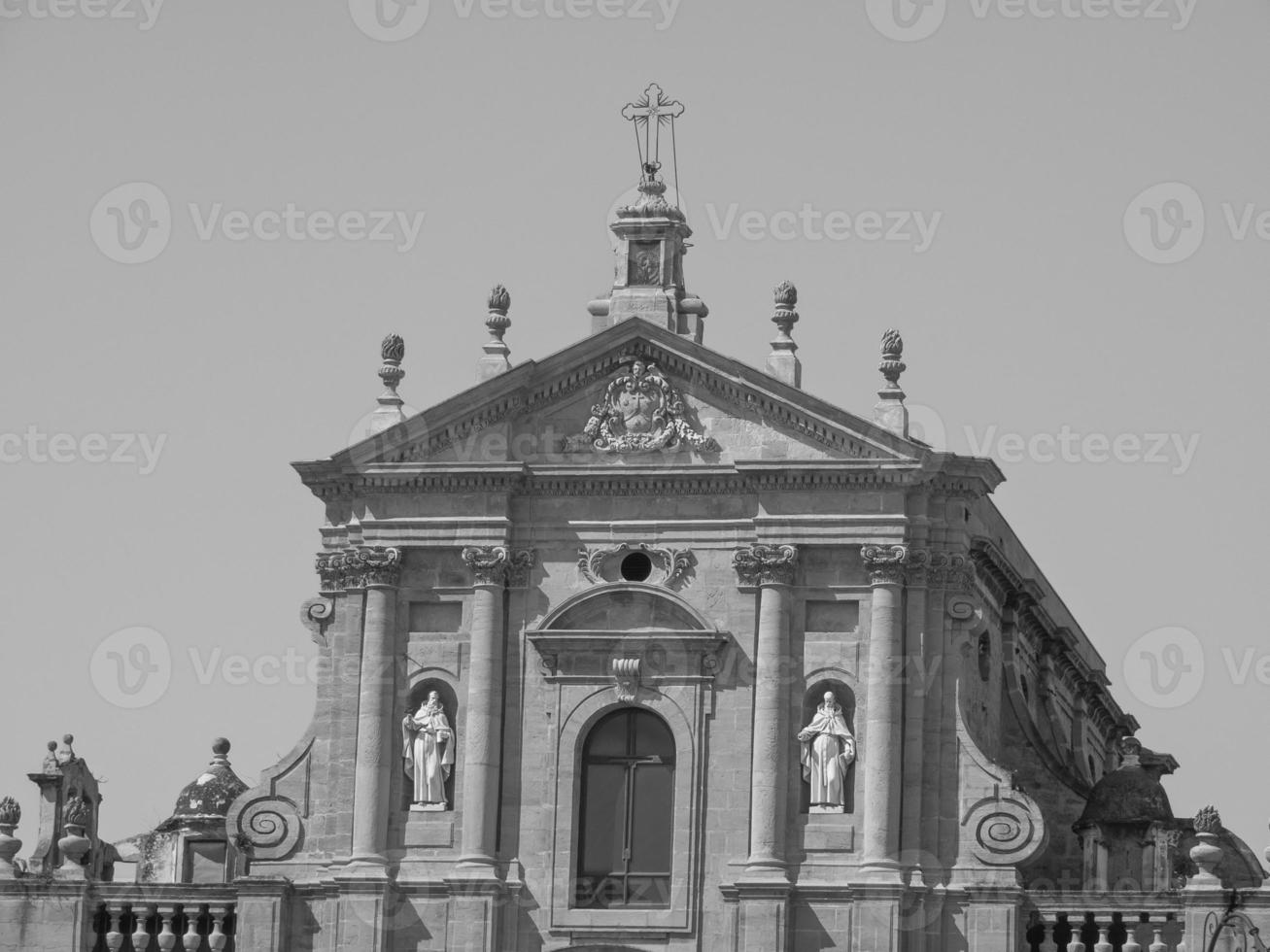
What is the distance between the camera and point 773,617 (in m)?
59.8

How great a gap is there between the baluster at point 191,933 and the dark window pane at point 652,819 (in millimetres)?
6282

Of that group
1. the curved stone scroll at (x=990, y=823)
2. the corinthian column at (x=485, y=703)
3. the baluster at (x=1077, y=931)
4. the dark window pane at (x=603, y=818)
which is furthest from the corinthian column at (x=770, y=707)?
the baluster at (x=1077, y=931)

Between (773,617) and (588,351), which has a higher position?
(588,351)

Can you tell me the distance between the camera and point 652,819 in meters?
60.1

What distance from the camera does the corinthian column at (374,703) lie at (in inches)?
2373

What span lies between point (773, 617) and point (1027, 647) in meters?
7.47

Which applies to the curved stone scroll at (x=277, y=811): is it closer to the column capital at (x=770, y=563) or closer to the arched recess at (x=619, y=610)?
the arched recess at (x=619, y=610)

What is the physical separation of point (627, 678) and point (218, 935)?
6.84 meters

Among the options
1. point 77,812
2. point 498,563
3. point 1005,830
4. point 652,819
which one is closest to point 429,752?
point 498,563

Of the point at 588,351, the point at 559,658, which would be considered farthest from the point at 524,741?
the point at 588,351

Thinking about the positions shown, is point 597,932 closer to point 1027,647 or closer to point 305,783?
point 305,783

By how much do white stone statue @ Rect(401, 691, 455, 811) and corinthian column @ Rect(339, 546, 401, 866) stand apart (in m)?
0.25

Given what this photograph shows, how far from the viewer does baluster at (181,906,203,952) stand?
6069 cm

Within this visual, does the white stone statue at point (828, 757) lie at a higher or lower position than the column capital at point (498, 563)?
lower
